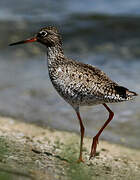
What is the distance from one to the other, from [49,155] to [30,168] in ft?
4.17

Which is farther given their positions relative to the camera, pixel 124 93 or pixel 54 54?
pixel 54 54

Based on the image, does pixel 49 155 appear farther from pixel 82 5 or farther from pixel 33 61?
pixel 82 5

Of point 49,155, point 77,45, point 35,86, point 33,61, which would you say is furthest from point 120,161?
point 77,45

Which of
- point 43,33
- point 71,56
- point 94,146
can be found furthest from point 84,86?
point 71,56

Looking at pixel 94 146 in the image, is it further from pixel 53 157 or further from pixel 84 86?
pixel 84 86

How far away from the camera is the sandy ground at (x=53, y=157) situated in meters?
5.79

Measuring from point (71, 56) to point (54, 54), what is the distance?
5875 millimetres

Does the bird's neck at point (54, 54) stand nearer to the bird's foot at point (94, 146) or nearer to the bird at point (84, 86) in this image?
the bird at point (84, 86)

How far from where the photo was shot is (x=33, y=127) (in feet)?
30.4

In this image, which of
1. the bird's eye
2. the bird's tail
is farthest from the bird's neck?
the bird's tail

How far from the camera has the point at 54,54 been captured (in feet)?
24.5

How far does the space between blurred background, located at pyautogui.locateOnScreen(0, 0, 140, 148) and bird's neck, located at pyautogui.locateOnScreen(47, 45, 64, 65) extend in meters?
2.32

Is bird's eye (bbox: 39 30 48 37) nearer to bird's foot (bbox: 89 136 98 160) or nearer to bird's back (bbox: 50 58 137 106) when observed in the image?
bird's back (bbox: 50 58 137 106)

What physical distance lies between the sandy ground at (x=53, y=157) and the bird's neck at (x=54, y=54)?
4.46 ft
